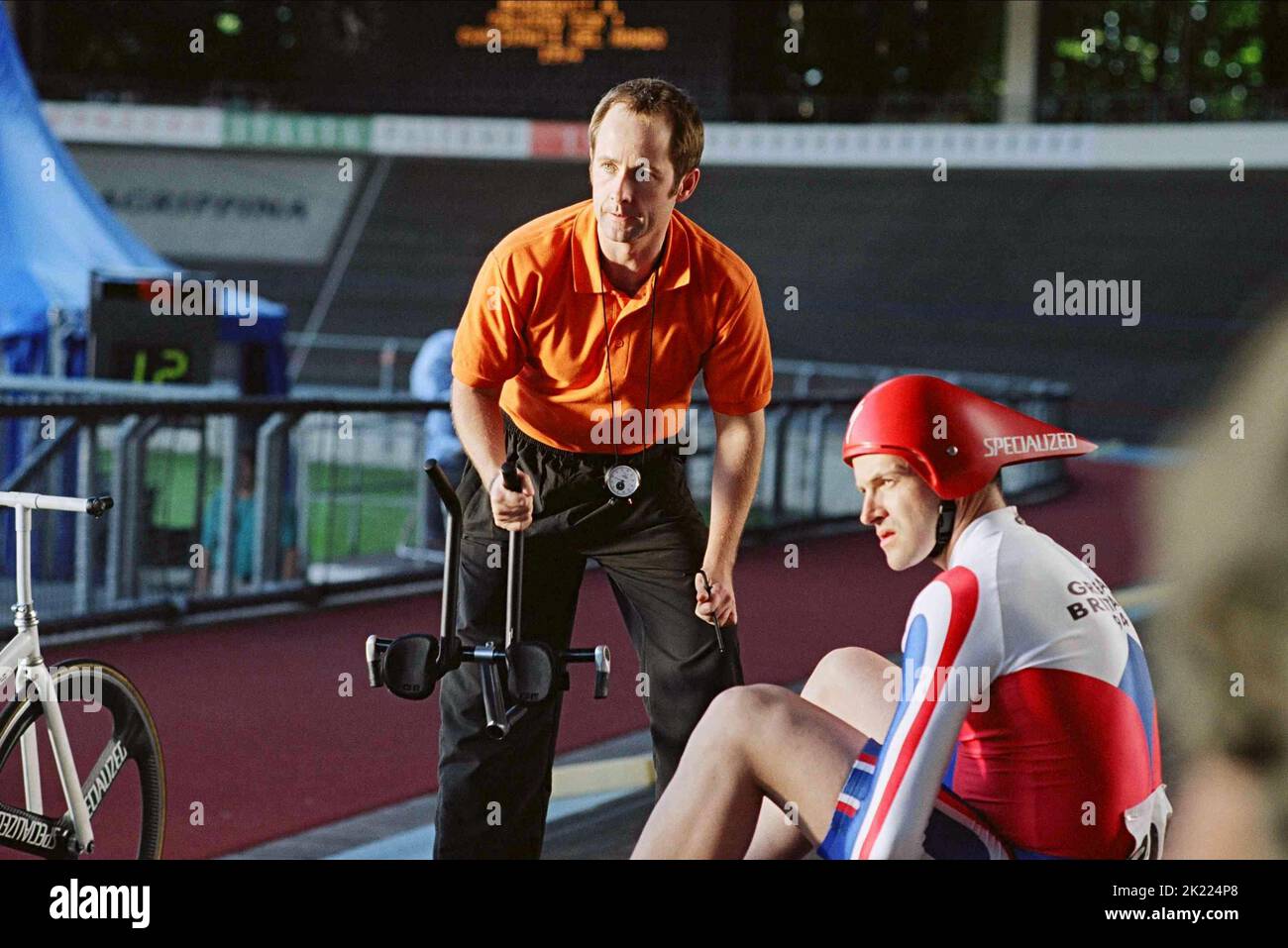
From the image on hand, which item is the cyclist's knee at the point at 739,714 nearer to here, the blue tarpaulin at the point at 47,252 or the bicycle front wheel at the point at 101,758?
the bicycle front wheel at the point at 101,758

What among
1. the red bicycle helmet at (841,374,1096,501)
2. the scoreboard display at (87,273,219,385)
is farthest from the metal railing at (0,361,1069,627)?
the red bicycle helmet at (841,374,1096,501)

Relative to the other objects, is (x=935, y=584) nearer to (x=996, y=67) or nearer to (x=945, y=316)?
(x=945, y=316)

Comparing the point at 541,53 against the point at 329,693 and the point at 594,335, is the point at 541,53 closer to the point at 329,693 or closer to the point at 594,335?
the point at 329,693

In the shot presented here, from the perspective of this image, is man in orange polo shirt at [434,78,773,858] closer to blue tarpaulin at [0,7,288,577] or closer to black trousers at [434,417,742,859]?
black trousers at [434,417,742,859]

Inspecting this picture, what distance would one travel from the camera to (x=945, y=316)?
102 ft

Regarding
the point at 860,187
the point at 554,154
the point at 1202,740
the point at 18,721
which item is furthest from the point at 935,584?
the point at 860,187

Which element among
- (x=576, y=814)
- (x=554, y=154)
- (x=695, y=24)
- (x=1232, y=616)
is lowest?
(x=576, y=814)

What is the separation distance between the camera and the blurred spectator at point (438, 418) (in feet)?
29.7

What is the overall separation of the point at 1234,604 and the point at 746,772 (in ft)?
6.33

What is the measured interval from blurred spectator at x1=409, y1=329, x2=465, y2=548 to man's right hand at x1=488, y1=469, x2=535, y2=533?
18.0 feet

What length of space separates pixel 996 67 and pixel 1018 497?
2432 centimetres

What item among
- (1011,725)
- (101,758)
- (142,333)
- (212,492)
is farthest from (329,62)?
(1011,725)

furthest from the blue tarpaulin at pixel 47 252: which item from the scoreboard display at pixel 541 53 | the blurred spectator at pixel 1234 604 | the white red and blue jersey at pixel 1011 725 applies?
the blurred spectator at pixel 1234 604

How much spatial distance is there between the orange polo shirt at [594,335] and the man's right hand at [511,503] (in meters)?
0.29
